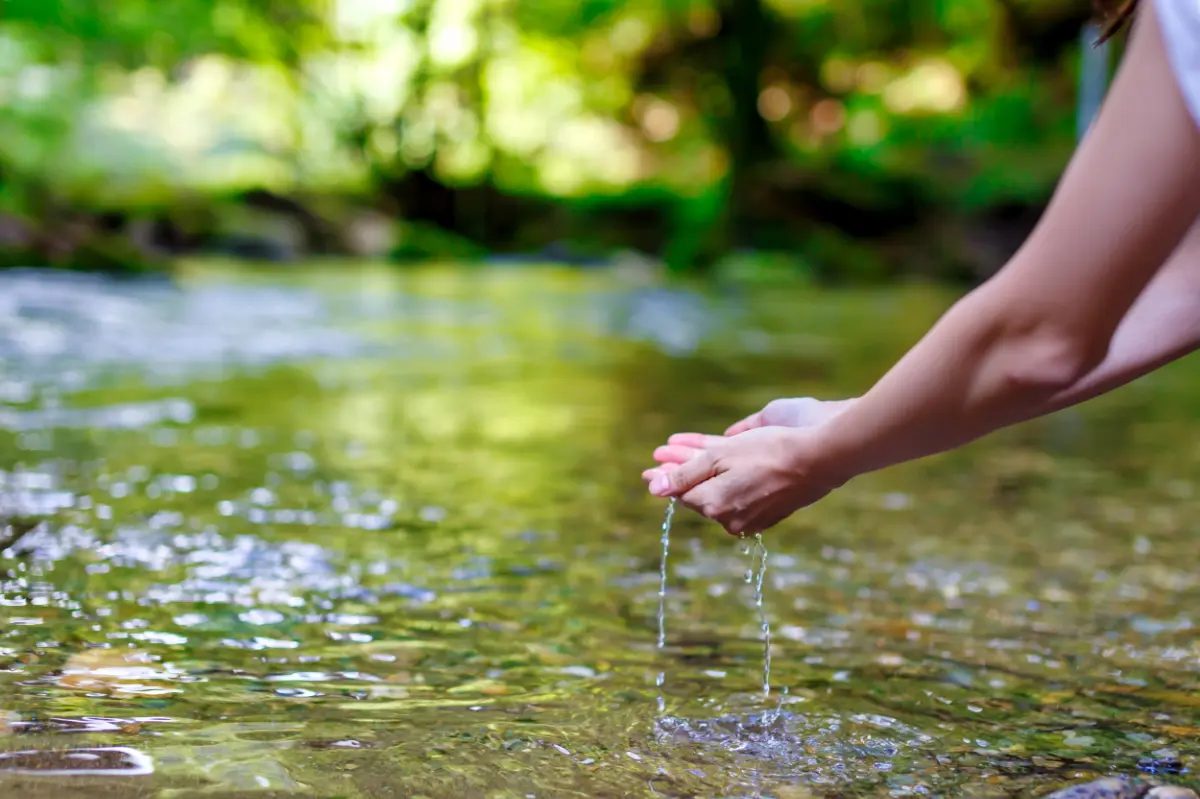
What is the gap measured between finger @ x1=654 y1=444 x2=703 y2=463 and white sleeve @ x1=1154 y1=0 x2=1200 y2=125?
81cm

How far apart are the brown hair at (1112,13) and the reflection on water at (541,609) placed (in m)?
0.82

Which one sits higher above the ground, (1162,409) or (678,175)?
(678,175)

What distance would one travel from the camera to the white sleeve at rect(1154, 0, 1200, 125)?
1.10 meters

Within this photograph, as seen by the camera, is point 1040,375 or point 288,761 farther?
point 288,761

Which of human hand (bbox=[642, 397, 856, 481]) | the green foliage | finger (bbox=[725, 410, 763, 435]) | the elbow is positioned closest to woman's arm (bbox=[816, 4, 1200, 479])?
the elbow

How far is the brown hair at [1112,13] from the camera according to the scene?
133 cm

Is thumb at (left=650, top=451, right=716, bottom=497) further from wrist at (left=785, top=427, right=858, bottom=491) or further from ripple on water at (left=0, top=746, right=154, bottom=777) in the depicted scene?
ripple on water at (left=0, top=746, right=154, bottom=777)

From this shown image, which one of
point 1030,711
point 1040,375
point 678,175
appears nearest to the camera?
point 1040,375

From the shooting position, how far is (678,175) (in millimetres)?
23672

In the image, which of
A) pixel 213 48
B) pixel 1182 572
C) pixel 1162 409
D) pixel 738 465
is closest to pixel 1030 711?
pixel 738 465

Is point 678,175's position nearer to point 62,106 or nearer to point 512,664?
point 62,106

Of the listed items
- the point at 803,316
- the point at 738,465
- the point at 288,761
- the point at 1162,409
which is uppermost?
the point at 803,316

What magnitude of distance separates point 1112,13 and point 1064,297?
1.03ft

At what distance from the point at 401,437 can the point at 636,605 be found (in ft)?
6.20
